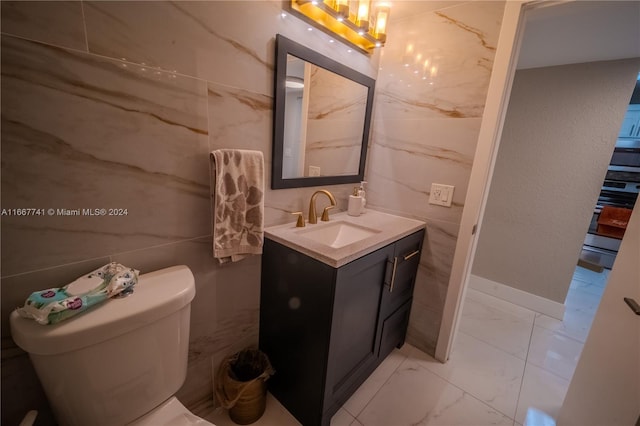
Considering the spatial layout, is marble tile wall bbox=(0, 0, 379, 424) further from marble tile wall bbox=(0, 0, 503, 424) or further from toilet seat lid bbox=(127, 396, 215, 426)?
toilet seat lid bbox=(127, 396, 215, 426)

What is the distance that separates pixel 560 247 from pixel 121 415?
2944mm

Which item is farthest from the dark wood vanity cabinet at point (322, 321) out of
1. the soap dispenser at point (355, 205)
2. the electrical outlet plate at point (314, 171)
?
the electrical outlet plate at point (314, 171)

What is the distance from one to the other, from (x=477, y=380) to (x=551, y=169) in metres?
1.77

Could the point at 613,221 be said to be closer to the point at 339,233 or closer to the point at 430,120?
the point at 430,120

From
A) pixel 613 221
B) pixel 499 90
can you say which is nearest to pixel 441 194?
pixel 499 90

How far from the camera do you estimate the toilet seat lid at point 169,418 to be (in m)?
0.82

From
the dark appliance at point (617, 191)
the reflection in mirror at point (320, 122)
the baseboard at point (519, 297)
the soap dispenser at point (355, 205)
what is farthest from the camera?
the dark appliance at point (617, 191)

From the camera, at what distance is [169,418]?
84cm

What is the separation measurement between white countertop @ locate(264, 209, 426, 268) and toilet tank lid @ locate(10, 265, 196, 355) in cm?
43

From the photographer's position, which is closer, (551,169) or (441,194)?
(441,194)

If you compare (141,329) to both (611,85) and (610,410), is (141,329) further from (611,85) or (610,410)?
(611,85)

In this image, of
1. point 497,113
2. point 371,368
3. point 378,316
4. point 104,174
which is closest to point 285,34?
point 104,174

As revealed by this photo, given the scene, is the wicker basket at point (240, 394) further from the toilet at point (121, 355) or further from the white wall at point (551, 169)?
the white wall at point (551, 169)

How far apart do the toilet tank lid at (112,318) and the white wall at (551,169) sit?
2655mm
